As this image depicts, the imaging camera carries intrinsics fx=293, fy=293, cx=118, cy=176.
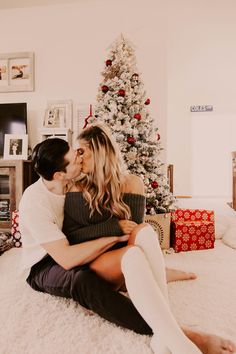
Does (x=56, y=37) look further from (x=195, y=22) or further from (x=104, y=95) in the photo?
(x=195, y=22)

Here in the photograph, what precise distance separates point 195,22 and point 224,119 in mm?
4269

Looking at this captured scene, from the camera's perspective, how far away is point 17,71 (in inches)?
154

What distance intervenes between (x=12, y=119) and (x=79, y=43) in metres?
1.32

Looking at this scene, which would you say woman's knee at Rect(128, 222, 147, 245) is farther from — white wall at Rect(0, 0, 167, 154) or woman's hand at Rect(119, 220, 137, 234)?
white wall at Rect(0, 0, 167, 154)

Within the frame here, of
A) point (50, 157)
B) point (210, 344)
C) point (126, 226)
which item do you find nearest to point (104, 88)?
point (50, 157)

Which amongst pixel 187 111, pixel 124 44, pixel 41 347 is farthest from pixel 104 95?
pixel 187 111

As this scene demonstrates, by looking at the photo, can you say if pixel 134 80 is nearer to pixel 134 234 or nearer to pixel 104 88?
pixel 104 88

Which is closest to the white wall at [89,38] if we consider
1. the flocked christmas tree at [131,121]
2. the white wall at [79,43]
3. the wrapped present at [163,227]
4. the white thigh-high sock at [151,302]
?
the white wall at [79,43]

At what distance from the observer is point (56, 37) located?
3869mm

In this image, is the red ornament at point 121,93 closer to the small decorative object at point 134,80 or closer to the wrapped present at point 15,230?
the small decorative object at point 134,80

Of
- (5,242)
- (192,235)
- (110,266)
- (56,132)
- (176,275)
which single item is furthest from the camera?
(56,132)

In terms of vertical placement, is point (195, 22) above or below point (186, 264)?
above

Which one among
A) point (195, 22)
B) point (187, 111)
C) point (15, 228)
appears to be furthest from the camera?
point (187, 111)

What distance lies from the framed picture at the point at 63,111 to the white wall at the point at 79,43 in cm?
8
